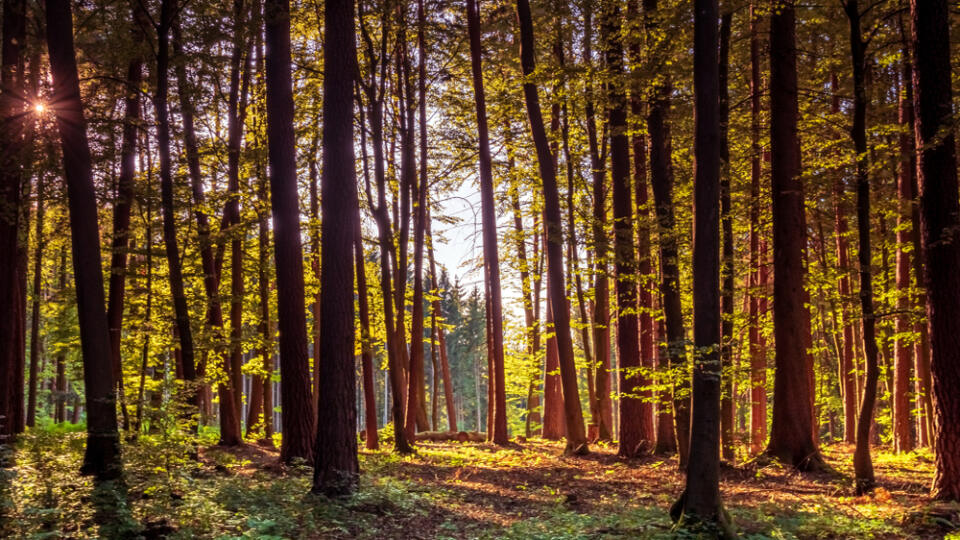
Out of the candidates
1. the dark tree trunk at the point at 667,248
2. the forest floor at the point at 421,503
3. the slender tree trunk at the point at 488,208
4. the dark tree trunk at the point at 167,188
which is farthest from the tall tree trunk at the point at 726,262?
the dark tree trunk at the point at 167,188

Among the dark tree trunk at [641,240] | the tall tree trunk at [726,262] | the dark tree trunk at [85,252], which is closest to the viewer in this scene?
the dark tree trunk at [85,252]

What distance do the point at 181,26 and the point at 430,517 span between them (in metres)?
10.9

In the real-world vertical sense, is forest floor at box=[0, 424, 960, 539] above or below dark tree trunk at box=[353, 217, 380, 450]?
below

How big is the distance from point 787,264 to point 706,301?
→ 6088 mm

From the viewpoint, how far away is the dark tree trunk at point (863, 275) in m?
8.73

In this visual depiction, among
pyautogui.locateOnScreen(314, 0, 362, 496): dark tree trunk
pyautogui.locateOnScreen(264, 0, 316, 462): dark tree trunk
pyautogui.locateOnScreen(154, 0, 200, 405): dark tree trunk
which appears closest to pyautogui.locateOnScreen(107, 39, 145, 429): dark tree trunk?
pyautogui.locateOnScreen(154, 0, 200, 405): dark tree trunk

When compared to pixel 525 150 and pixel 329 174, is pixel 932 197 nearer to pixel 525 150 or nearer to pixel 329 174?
pixel 329 174

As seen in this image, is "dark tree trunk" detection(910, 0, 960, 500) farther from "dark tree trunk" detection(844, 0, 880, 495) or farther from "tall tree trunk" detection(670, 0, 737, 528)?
"tall tree trunk" detection(670, 0, 737, 528)

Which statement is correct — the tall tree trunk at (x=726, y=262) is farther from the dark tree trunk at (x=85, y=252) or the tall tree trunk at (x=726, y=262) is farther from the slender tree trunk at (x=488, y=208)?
the dark tree trunk at (x=85, y=252)

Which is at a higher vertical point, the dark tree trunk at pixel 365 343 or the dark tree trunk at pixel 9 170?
the dark tree trunk at pixel 9 170

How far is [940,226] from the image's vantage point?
337 inches

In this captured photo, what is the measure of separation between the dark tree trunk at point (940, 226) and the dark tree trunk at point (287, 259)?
9793 millimetres

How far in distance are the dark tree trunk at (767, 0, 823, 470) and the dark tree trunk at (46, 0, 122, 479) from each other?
11609mm

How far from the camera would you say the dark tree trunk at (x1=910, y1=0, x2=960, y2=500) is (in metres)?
8.43
